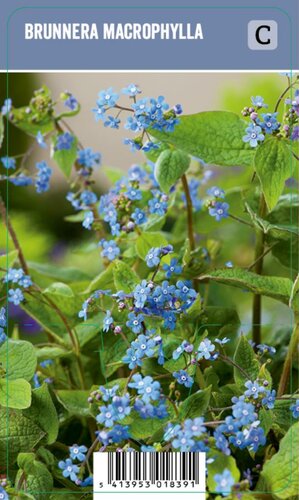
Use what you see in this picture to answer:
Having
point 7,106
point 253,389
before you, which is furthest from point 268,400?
point 7,106

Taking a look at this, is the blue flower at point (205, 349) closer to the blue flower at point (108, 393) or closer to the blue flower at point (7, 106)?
the blue flower at point (108, 393)

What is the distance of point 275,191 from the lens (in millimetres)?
537

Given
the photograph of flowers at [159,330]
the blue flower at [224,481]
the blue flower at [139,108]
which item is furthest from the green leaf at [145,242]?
the blue flower at [224,481]

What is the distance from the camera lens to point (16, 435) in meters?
0.53

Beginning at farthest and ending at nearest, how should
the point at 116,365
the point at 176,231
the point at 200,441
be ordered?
the point at 176,231 < the point at 116,365 < the point at 200,441

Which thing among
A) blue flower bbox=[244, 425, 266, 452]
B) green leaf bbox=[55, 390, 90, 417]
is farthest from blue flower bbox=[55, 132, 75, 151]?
blue flower bbox=[244, 425, 266, 452]

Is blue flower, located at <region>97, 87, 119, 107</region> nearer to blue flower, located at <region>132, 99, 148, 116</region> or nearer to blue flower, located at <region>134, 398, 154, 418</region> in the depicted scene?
blue flower, located at <region>132, 99, 148, 116</region>

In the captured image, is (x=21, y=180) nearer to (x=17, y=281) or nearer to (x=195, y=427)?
(x=17, y=281)

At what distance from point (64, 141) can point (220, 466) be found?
33 centimetres
